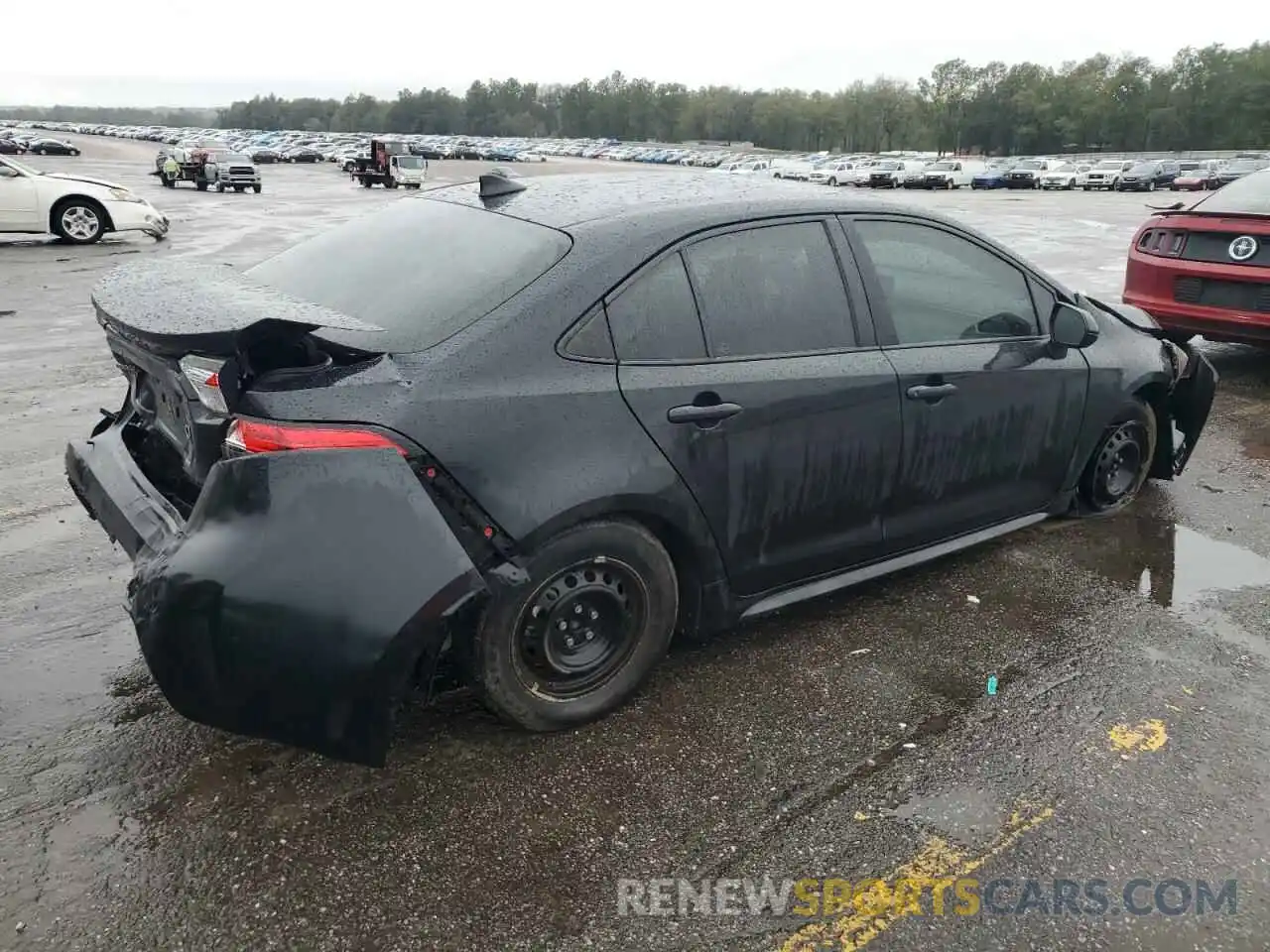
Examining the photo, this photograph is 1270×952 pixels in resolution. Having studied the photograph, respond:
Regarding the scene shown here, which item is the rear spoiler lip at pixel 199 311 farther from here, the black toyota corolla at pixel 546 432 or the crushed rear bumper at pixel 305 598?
the crushed rear bumper at pixel 305 598

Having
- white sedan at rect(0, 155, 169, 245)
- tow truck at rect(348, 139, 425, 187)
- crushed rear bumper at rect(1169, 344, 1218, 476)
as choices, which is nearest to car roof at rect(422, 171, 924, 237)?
crushed rear bumper at rect(1169, 344, 1218, 476)

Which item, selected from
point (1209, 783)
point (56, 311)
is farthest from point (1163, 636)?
point (56, 311)

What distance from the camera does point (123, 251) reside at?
14.5 metres

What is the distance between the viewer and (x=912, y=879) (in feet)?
8.15

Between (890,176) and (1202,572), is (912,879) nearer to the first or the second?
(1202,572)

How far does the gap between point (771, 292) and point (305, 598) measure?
1818 millimetres

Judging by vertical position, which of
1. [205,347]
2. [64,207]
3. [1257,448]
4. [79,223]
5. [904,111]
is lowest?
[1257,448]

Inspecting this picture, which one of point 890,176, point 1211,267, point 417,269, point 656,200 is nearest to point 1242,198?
point 1211,267

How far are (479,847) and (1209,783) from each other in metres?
2.14

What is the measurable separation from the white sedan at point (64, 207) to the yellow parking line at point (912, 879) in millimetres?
16183

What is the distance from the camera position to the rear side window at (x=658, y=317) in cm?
297

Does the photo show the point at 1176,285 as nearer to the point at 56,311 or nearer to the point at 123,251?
the point at 56,311

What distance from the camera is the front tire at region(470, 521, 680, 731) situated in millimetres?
2791

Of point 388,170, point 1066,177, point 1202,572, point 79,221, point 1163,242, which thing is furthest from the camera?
point 1066,177
